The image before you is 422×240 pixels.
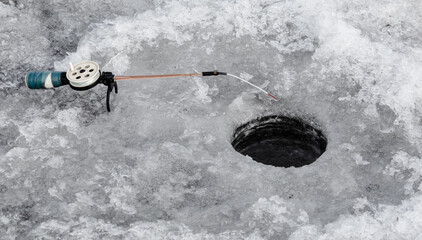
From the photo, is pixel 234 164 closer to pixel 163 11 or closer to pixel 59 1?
pixel 163 11

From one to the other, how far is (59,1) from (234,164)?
255 centimetres

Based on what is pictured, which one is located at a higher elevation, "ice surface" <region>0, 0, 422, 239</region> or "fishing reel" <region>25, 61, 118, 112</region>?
"fishing reel" <region>25, 61, 118, 112</region>

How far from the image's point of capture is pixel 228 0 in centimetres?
439

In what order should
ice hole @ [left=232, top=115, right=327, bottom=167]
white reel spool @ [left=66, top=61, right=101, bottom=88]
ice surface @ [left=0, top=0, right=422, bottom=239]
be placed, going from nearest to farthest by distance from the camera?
ice surface @ [left=0, top=0, right=422, bottom=239] < white reel spool @ [left=66, top=61, right=101, bottom=88] < ice hole @ [left=232, top=115, right=327, bottom=167]

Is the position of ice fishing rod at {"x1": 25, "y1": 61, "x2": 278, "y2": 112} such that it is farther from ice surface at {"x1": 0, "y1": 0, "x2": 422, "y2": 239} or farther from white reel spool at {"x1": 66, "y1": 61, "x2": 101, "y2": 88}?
ice surface at {"x1": 0, "y1": 0, "x2": 422, "y2": 239}

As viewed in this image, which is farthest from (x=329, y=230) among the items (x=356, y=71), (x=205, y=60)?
(x=205, y=60)

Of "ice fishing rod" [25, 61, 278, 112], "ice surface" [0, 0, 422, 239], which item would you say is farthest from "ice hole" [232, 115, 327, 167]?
"ice fishing rod" [25, 61, 278, 112]

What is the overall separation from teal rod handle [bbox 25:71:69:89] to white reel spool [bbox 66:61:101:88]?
61 mm

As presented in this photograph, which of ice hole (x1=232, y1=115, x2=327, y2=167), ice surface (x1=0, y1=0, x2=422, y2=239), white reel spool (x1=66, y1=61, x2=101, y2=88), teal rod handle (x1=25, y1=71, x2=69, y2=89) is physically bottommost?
ice hole (x1=232, y1=115, x2=327, y2=167)

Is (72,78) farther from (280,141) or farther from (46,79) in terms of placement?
(280,141)

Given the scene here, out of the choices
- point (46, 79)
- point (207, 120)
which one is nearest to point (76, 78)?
point (46, 79)

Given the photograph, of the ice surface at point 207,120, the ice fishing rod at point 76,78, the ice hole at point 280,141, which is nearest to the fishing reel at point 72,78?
the ice fishing rod at point 76,78

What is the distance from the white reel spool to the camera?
3.32m

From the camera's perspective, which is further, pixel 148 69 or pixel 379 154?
pixel 148 69
